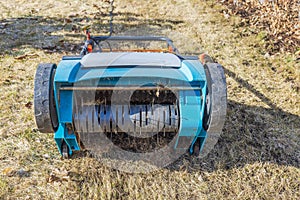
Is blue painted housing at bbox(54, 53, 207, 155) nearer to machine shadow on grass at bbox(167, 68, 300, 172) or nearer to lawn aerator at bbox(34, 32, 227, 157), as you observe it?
lawn aerator at bbox(34, 32, 227, 157)

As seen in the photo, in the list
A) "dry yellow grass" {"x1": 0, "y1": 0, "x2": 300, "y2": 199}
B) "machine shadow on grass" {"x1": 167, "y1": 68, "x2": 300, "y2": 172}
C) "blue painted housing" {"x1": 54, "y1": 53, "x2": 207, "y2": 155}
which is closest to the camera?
"blue painted housing" {"x1": 54, "y1": 53, "x2": 207, "y2": 155}

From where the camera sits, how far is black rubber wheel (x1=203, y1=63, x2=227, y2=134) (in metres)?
2.48

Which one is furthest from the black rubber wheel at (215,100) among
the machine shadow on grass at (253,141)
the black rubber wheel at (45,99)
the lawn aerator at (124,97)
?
the black rubber wheel at (45,99)

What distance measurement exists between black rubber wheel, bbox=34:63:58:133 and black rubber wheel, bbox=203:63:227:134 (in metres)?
1.27

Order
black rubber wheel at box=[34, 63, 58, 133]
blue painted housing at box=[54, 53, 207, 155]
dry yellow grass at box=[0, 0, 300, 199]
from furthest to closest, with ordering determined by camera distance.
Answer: dry yellow grass at box=[0, 0, 300, 199]
blue painted housing at box=[54, 53, 207, 155]
black rubber wheel at box=[34, 63, 58, 133]

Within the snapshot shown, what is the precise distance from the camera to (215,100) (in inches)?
97.7

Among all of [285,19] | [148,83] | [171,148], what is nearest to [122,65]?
[148,83]

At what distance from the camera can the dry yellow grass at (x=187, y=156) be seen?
2.79 m

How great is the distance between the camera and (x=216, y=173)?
2969 mm

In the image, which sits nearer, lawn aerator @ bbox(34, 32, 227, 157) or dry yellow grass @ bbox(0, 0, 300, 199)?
lawn aerator @ bbox(34, 32, 227, 157)

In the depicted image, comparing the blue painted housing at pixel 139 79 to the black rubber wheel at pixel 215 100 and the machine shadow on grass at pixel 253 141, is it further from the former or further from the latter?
the machine shadow on grass at pixel 253 141

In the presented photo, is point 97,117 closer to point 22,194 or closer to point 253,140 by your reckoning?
point 22,194

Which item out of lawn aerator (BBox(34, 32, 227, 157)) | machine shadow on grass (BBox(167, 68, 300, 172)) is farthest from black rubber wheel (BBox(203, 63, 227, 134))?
machine shadow on grass (BBox(167, 68, 300, 172))

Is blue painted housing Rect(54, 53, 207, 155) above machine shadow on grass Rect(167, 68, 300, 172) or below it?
above
